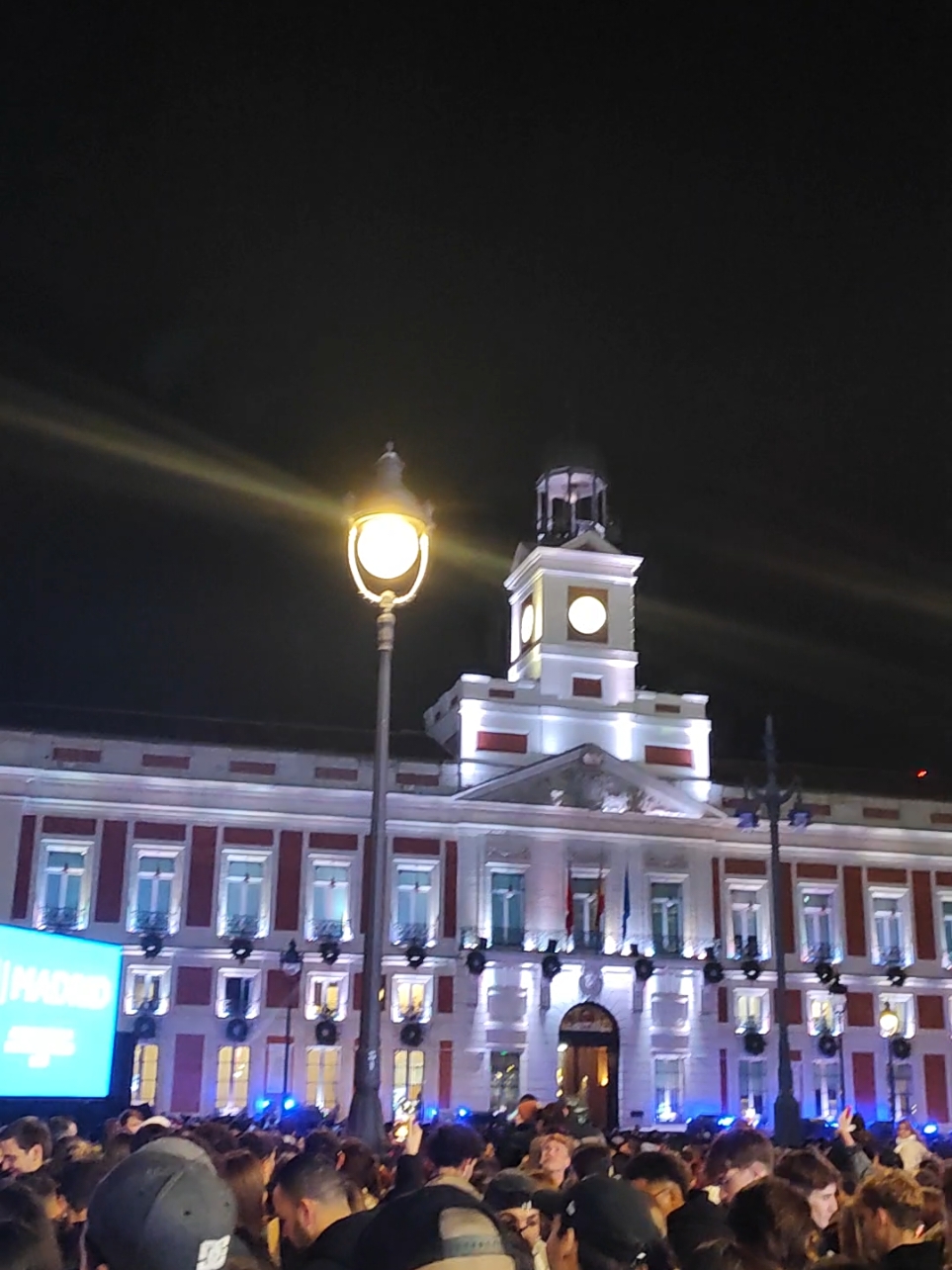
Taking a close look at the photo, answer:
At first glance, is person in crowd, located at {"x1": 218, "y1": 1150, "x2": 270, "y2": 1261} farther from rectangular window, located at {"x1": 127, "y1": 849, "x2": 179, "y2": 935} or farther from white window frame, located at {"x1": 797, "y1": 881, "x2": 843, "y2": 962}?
white window frame, located at {"x1": 797, "y1": 881, "x2": 843, "y2": 962}

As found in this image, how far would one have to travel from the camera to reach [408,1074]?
3234cm

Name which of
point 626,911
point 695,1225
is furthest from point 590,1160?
point 626,911

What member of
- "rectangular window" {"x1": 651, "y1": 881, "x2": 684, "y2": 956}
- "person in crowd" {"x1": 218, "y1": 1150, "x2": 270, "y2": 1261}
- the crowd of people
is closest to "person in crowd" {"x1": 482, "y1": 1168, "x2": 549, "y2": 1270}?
the crowd of people

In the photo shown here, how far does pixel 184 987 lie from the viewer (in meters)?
32.0

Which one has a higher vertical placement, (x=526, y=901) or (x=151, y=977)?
(x=526, y=901)

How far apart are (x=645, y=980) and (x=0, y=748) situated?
17709mm

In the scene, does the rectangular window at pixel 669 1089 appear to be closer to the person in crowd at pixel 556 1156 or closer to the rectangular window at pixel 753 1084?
the rectangular window at pixel 753 1084

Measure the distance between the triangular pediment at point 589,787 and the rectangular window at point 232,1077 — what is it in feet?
28.0

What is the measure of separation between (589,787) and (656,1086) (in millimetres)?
7962

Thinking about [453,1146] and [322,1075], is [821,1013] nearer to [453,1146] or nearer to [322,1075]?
[322,1075]

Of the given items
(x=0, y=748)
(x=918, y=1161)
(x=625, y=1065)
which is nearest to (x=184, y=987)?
(x=0, y=748)

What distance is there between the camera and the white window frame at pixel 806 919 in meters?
36.4

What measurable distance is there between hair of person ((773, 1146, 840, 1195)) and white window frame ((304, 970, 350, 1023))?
2765 cm

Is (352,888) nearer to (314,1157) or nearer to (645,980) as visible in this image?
(645,980)
